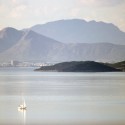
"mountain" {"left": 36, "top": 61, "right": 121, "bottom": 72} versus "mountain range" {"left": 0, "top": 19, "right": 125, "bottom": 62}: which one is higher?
"mountain range" {"left": 0, "top": 19, "right": 125, "bottom": 62}

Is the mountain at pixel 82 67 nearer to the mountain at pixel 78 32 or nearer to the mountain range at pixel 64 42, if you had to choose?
the mountain range at pixel 64 42

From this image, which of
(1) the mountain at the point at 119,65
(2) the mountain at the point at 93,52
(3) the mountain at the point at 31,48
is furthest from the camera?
(3) the mountain at the point at 31,48

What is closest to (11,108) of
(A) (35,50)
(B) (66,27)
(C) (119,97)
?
(C) (119,97)

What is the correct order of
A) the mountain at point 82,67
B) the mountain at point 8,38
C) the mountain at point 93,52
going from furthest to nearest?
the mountain at point 8,38 → the mountain at point 93,52 → the mountain at point 82,67

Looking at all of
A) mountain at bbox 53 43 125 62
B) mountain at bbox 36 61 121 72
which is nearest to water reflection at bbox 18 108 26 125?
mountain at bbox 36 61 121 72

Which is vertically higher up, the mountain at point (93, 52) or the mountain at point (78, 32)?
the mountain at point (78, 32)

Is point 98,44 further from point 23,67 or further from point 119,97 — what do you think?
point 119,97

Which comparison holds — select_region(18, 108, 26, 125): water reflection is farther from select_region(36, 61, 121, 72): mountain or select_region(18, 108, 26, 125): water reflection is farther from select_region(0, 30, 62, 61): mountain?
select_region(0, 30, 62, 61): mountain

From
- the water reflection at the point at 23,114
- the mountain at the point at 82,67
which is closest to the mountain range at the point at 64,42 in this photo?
A: the mountain at the point at 82,67

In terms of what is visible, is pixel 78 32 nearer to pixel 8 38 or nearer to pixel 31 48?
pixel 31 48
